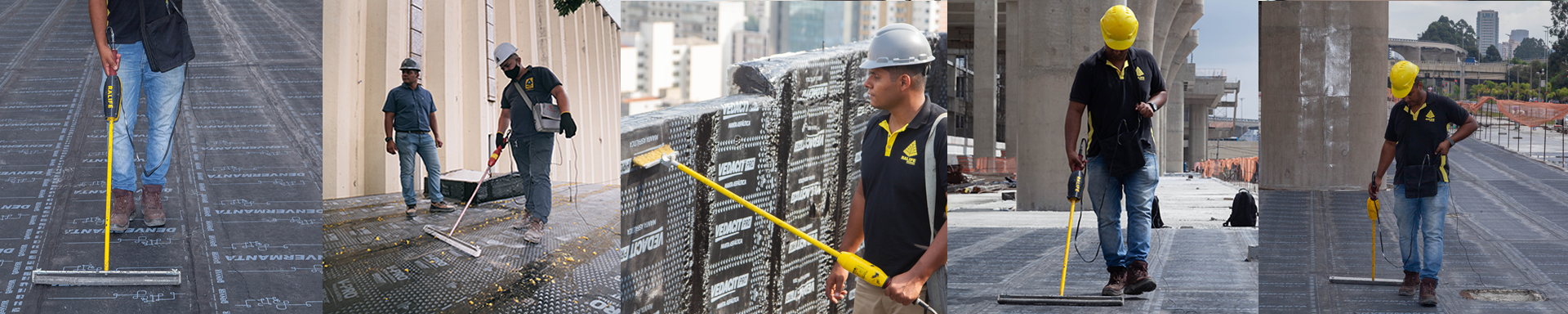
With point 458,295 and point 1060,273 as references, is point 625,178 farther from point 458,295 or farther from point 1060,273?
point 458,295

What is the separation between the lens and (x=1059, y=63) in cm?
295

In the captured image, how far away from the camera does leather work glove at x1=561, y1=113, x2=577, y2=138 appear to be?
4473 mm

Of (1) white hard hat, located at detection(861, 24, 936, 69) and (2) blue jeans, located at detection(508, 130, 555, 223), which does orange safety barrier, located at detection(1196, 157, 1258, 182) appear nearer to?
(1) white hard hat, located at detection(861, 24, 936, 69)

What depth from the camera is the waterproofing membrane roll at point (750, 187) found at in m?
2.78

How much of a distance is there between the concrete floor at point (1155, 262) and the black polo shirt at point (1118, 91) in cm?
47

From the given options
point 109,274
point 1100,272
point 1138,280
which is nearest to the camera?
point 1138,280

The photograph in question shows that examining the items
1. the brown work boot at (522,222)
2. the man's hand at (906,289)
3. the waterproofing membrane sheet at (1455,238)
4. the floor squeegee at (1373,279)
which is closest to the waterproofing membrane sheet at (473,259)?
the brown work boot at (522,222)

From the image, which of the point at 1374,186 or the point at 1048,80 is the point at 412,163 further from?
the point at 1374,186

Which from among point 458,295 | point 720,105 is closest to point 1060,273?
point 720,105

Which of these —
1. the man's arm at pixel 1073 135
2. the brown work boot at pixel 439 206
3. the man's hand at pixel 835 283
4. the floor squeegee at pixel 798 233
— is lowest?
the man's hand at pixel 835 283

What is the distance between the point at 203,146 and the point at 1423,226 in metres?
5.63

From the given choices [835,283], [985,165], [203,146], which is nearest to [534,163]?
[203,146]

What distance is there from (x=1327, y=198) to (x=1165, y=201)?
0.88 metres

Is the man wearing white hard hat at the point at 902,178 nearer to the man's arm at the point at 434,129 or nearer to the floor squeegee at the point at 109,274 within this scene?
the man's arm at the point at 434,129
